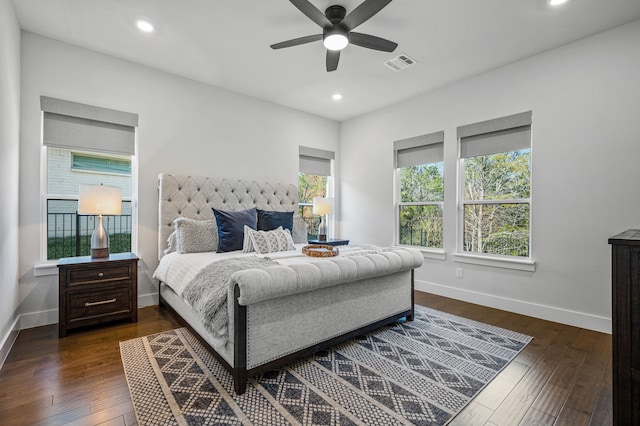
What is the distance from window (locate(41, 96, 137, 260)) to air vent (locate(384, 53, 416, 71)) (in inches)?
115

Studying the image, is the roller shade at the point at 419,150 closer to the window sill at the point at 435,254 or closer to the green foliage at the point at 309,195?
the window sill at the point at 435,254

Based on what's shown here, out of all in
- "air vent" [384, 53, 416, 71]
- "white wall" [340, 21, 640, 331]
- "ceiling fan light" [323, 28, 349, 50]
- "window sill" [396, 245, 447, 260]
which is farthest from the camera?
"window sill" [396, 245, 447, 260]

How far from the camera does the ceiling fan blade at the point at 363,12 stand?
2.06 metres

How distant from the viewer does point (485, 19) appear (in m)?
2.64

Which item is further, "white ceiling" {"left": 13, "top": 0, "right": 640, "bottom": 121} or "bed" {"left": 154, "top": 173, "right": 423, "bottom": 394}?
"white ceiling" {"left": 13, "top": 0, "right": 640, "bottom": 121}

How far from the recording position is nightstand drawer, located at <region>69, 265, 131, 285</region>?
268 cm

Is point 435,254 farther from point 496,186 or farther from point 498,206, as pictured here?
point 496,186

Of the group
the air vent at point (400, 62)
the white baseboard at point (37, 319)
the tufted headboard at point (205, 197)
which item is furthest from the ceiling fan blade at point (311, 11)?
the white baseboard at point (37, 319)

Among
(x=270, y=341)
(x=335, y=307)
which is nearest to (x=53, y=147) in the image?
(x=270, y=341)

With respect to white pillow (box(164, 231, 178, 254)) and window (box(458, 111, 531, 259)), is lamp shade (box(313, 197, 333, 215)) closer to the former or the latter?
window (box(458, 111, 531, 259))

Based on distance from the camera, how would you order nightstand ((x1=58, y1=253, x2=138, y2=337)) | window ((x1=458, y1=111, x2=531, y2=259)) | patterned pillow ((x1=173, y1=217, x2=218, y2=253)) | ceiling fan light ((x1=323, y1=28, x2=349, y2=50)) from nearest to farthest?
1. ceiling fan light ((x1=323, y1=28, x2=349, y2=50))
2. nightstand ((x1=58, y1=253, x2=138, y2=337))
3. patterned pillow ((x1=173, y1=217, x2=218, y2=253))
4. window ((x1=458, y1=111, x2=531, y2=259))

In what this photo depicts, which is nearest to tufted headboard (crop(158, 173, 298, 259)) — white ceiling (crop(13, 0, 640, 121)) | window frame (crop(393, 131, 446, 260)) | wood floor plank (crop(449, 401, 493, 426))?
white ceiling (crop(13, 0, 640, 121))

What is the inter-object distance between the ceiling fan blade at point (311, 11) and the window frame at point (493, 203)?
2.33 m

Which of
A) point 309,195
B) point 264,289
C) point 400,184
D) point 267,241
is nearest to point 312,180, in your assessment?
point 309,195
